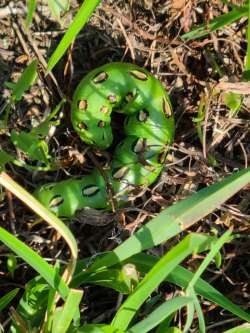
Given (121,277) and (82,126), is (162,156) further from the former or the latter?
(121,277)

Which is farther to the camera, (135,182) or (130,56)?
(130,56)

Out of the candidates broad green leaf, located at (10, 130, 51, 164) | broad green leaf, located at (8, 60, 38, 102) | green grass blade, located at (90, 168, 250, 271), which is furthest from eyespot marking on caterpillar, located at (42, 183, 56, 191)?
green grass blade, located at (90, 168, 250, 271)

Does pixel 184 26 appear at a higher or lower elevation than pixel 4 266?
higher

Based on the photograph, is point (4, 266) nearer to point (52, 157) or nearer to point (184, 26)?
point (52, 157)

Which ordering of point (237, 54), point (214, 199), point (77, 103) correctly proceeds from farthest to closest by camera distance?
point (237, 54)
point (77, 103)
point (214, 199)

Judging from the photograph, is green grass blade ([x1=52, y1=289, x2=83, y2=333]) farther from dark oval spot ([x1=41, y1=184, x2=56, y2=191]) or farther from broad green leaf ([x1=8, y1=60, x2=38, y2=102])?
broad green leaf ([x1=8, y1=60, x2=38, y2=102])

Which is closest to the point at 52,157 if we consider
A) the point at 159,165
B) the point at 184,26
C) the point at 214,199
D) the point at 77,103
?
the point at 77,103
